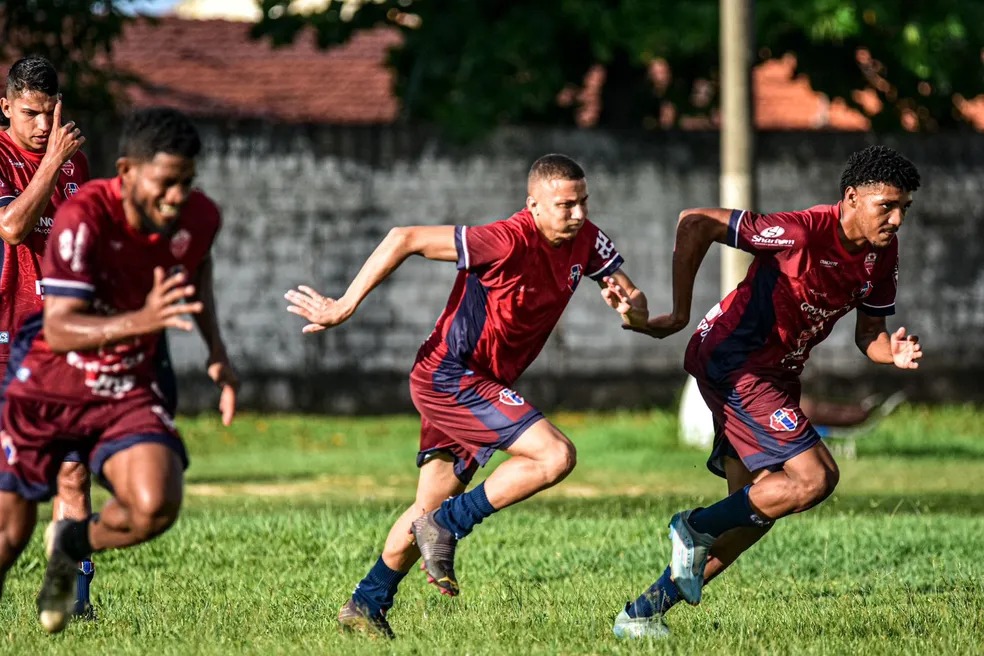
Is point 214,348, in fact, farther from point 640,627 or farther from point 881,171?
point 881,171

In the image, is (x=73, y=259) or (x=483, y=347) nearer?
(x=73, y=259)

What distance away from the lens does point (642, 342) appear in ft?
59.6

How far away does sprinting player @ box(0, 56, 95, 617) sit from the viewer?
7.42m

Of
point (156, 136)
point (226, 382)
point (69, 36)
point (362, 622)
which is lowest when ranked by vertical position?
point (362, 622)

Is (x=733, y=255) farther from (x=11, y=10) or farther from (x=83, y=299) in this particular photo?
(x=83, y=299)

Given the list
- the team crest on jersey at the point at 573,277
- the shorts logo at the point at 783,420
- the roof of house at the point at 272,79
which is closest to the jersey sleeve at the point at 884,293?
the shorts logo at the point at 783,420

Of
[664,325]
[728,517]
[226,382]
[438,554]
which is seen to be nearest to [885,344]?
[664,325]

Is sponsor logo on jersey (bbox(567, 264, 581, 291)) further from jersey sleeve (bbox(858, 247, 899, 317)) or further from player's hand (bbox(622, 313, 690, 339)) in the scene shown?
jersey sleeve (bbox(858, 247, 899, 317))

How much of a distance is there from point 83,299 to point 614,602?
327cm

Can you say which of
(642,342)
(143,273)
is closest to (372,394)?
(642,342)

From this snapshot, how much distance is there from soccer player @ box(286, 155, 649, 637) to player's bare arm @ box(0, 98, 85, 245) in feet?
3.78

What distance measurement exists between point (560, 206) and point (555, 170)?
16 cm

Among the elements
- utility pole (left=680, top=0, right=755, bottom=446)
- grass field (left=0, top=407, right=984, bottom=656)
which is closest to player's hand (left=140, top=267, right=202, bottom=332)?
grass field (left=0, top=407, right=984, bottom=656)

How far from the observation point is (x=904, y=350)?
7270 millimetres
